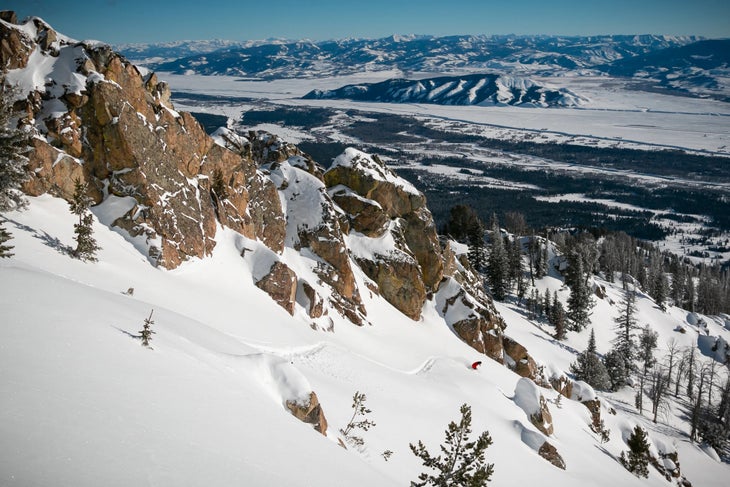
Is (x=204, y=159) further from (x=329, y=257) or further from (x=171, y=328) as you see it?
(x=171, y=328)

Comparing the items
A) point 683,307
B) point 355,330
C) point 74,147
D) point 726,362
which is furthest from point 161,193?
point 683,307

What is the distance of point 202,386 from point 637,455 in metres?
40.4

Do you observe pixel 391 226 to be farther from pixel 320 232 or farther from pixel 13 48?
pixel 13 48

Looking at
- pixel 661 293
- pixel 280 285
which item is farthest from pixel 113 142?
pixel 661 293

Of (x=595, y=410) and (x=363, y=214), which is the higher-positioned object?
(x=363, y=214)

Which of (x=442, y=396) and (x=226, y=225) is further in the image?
(x=226, y=225)

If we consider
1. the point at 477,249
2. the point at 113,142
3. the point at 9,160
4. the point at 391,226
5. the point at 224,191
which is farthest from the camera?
the point at 477,249

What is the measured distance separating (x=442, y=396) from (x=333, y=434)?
13.5 meters

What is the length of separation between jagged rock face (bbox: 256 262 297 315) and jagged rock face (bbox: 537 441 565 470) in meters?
19.0

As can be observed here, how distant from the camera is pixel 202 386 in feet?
38.5

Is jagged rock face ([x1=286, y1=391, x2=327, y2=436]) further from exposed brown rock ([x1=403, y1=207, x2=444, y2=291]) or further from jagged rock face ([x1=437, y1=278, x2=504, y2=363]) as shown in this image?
exposed brown rock ([x1=403, y1=207, x2=444, y2=291])

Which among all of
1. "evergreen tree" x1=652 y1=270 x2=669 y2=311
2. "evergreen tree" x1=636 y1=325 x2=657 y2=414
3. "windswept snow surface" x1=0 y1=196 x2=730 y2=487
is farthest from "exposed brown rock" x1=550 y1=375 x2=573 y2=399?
"evergreen tree" x1=652 y1=270 x2=669 y2=311

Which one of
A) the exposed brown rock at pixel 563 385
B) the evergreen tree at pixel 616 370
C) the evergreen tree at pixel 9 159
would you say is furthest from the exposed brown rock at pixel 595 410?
the evergreen tree at pixel 9 159

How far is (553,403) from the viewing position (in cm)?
4128
